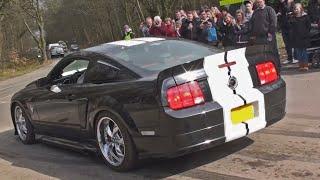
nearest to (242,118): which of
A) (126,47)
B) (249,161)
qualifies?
(249,161)

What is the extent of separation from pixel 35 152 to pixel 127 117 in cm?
259

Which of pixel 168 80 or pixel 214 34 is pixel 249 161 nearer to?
pixel 168 80

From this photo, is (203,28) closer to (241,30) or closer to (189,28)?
(189,28)

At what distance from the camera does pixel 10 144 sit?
8648 millimetres

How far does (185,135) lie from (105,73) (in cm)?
147

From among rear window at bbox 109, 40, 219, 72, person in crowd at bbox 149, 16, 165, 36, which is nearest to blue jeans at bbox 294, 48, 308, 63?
person in crowd at bbox 149, 16, 165, 36

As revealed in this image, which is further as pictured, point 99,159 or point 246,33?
point 246,33

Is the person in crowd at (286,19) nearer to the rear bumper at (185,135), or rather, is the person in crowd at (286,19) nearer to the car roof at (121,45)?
the car roof at (121,45)

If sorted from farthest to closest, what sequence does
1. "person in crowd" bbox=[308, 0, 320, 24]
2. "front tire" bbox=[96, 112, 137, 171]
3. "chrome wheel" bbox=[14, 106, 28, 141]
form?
"person in crowd" bbox=[308, 0, 320, 24]
"chrome wheel" bbox=[14, 106, 28, 141]
"front tire" bbox=[96, 112, 137, 171]

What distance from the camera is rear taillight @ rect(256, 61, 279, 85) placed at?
612 centimetres

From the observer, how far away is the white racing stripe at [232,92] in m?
5.61

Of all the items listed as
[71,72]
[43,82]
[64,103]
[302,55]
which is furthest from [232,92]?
[302,55]

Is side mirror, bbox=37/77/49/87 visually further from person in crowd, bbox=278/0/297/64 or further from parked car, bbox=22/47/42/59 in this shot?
parked car, bbox=22/47/42/59

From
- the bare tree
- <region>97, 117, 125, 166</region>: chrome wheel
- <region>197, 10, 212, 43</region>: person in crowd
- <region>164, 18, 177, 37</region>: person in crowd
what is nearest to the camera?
<region>97, 117, 125, 166</region>: chrome wheel
